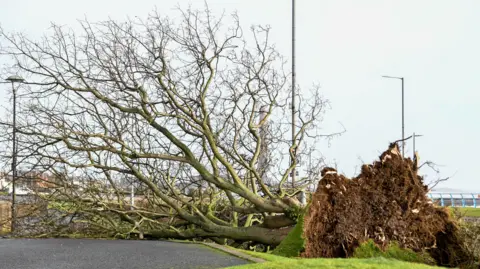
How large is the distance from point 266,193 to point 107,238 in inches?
180

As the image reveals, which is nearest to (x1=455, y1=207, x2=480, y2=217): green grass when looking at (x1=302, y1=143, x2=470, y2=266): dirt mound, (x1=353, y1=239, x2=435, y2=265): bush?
(x1=302, y1=143, x2=470, y2=266): dirt mound

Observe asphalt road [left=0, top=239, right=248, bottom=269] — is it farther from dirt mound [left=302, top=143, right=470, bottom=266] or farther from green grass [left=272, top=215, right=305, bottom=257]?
dirt mound [left=302, top=143, right=470, bottom=266]

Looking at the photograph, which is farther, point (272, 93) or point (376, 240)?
point (272, 93)

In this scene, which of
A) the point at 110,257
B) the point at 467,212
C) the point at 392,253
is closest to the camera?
the point at 110,257

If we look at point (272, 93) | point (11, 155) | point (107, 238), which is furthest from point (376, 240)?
point (11, 155)

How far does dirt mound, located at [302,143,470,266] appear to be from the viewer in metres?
10.3

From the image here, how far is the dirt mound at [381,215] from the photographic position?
1034 cm

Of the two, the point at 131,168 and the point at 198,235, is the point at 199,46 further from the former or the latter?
the point at 198,235

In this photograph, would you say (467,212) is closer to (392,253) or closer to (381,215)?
(381,215)

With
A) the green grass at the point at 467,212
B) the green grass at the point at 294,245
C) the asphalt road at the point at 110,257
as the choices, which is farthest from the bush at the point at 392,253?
the asphalt road at the point at 110,257

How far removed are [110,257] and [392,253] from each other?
5.18 metres

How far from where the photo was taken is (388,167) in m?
10.8

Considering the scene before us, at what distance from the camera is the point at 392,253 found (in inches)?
406

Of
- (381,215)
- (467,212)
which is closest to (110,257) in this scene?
(381,215)
